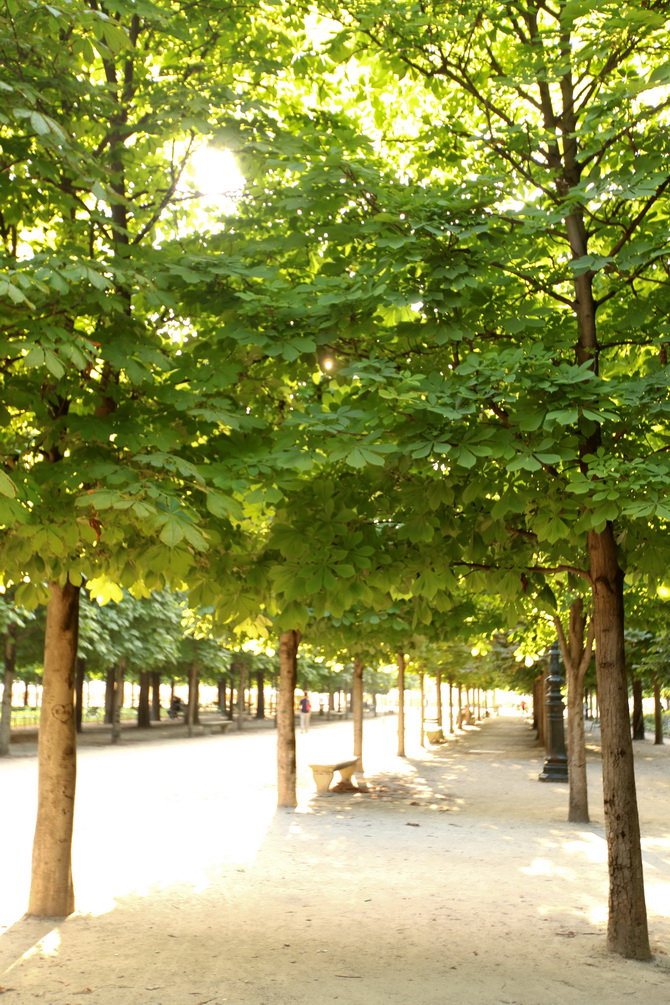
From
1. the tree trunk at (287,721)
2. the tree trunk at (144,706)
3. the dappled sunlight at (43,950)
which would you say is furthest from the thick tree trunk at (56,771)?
the tree trunk at (144,706)

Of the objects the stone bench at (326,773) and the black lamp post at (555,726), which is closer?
the stone bench at (326,773)

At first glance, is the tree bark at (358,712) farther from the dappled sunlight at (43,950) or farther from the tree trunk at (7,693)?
the dappled sunlight at (43,950)

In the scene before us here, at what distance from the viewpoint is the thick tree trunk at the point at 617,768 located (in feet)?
22.9

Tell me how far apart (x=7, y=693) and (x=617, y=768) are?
2183 centimetres

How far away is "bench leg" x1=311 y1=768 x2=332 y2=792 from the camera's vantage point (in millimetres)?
19078

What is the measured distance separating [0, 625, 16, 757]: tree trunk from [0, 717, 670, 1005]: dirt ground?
7.66 metres

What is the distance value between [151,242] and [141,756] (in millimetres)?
21974

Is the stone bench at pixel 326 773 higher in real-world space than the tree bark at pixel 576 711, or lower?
lower

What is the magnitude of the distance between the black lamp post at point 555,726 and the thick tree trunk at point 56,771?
12550 mm

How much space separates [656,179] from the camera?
5793mm

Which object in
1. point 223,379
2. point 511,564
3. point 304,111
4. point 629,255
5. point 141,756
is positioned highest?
point 304,111

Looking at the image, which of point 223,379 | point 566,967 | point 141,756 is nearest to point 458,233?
point 223,379

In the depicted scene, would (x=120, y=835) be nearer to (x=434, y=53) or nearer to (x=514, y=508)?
(x=514, y=508)

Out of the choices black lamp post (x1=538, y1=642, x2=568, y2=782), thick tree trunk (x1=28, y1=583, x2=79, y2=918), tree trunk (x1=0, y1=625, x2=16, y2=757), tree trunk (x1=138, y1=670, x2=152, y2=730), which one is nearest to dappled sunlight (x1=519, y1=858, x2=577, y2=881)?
thick tree trunk (x1=28, y1=583, x2=79, y2=918)
